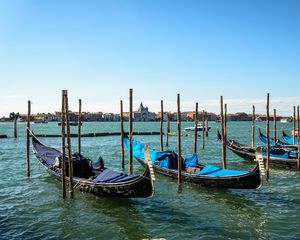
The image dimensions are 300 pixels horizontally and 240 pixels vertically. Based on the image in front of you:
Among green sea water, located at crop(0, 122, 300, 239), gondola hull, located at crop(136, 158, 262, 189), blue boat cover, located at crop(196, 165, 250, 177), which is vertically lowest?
green sea water, located at crop(0, 122, 300, 239)

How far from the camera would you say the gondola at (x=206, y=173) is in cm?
1016

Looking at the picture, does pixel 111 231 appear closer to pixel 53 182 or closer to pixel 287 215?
pixel 287 215

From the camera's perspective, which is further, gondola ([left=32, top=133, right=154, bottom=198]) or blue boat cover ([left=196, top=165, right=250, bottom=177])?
blue boat cover ([left=196, top=165, right=250, bottom=177])

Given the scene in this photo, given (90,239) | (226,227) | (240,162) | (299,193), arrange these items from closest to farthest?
(90,239)
(226,227)
(299,193)
(240,162)

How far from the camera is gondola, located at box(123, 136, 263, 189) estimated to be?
10.2m

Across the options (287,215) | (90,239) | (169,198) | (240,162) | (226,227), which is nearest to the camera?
(90,239)

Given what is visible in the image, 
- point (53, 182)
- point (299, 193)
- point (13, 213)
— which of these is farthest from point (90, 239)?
point (299, 193)

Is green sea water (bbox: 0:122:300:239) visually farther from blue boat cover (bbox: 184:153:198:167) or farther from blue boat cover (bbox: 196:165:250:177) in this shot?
blue boat cover (bbox: 184:153:198:167)

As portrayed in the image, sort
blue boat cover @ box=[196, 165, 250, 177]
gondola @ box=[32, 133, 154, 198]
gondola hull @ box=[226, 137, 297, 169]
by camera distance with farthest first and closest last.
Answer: gondola hull @ box=[226, 137, 297, 169]
blue boat cover @ box=[196, 165, 250, 177]
gondola @ box=[32, 133, 154, 198]

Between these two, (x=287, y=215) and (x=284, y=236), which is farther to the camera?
(x=287, y=215)

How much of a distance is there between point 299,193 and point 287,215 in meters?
2.76

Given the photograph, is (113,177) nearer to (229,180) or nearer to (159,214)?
(159,214)

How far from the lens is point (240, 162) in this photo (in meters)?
18.8

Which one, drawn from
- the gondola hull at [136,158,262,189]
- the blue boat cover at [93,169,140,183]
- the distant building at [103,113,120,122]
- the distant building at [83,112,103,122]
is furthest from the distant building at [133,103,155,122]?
the blue boat cover at [93,169,140,183]
